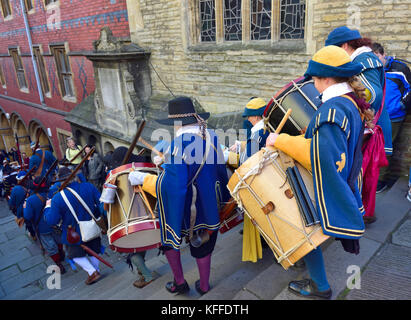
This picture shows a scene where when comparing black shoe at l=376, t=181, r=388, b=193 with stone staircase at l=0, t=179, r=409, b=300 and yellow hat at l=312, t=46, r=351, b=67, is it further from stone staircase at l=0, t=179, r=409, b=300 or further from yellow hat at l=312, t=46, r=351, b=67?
yellow hat at l=312, t=46, r=351, b=67

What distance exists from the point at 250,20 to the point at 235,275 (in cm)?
519

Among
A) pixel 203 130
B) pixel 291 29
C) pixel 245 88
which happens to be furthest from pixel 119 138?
pixel 203 130

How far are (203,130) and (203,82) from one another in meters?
4.83

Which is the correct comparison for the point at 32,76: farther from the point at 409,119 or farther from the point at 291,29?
the point at 409,119

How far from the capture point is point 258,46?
5855mm

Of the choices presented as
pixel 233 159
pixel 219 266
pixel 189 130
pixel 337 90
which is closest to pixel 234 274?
pixel 219 266

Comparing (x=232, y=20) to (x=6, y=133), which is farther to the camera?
(x=6, y=133)

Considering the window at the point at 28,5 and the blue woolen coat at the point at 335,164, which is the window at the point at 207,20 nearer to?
the blue woolen coat at the point at 335,164

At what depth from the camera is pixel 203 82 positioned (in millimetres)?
7113

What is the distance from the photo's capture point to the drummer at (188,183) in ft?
7.80

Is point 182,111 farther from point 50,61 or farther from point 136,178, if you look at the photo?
point 50,61

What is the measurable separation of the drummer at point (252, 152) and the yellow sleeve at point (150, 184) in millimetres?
797

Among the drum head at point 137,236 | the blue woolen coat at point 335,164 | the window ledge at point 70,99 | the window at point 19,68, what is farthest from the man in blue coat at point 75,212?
the window at point 19,68

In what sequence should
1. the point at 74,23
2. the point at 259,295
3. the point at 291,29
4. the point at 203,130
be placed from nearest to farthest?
the point at 259,295 < the point at 203,130 < the point at 291,29 < the point at 74,23
